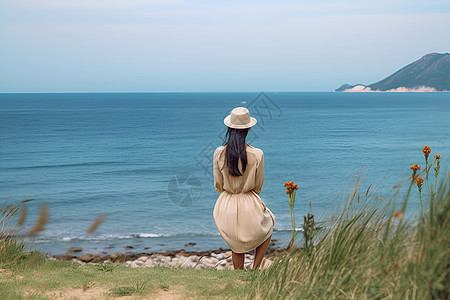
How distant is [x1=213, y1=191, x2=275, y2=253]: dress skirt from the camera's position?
5.62 meters

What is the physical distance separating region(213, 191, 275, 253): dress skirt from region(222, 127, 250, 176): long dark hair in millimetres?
373

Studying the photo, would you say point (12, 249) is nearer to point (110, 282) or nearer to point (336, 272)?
point (110, 282)

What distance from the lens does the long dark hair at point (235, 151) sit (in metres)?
5.41

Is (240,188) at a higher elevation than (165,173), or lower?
higher

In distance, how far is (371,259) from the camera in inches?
133

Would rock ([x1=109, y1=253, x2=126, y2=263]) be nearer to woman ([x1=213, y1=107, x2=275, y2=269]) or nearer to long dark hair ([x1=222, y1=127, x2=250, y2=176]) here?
woman ([x1=213, y1=107, x2=275, y2=269])

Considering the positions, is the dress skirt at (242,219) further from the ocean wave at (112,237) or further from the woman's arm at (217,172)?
the ocean wave at (112,237)

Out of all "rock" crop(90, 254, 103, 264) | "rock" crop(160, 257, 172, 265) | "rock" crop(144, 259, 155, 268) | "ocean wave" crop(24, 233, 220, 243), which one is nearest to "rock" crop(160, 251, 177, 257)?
"rock" crop(160, 257, 172, 265)

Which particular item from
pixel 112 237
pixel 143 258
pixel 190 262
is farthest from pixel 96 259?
pixel 112 237

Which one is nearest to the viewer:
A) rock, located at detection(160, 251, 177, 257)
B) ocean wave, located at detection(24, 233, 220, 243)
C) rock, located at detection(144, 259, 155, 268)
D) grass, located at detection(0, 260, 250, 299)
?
grass, located at detection(0, 260, 250, 299)

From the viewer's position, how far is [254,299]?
3.77 metres

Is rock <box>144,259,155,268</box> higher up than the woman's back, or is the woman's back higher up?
the woman's back

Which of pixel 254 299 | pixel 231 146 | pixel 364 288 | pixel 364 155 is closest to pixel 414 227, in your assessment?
pixel 364 288

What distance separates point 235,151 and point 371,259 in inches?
92.4
